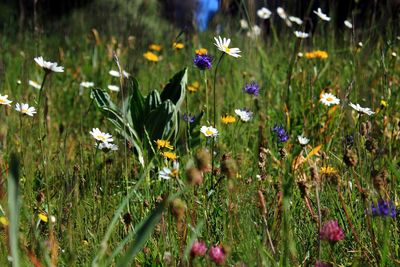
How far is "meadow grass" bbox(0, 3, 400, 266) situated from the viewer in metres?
1.21

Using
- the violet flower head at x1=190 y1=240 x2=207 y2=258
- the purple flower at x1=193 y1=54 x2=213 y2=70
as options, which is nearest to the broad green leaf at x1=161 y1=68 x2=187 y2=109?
the purple flower at x1=193 y1=54 x2=213 y2=70

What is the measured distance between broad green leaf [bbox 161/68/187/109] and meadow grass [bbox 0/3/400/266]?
133mm

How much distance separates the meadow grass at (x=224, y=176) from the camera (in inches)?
47.5

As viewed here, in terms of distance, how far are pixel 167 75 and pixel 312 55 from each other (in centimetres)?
83

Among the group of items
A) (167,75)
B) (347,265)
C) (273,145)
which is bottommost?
(167,75)

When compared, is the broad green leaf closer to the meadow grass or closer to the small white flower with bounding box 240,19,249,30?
the meadow grass

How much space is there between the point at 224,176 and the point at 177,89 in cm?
73

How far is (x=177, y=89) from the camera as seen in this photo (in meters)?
2.14

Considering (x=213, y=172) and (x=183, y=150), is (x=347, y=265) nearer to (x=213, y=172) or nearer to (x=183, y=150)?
(x=213, y=172)

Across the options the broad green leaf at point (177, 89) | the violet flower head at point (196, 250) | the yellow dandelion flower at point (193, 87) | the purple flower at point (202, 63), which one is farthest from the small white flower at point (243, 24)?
the violet flower head at point (196, 250)

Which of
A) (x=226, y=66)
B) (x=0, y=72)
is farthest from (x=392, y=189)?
(x=226, y=66)

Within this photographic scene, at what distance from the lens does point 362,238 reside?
1.37 meters

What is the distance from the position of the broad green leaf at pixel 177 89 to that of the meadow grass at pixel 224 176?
0.13m

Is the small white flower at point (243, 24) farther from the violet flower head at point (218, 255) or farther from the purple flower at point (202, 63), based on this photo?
the violet flower head at point (218, 255)
